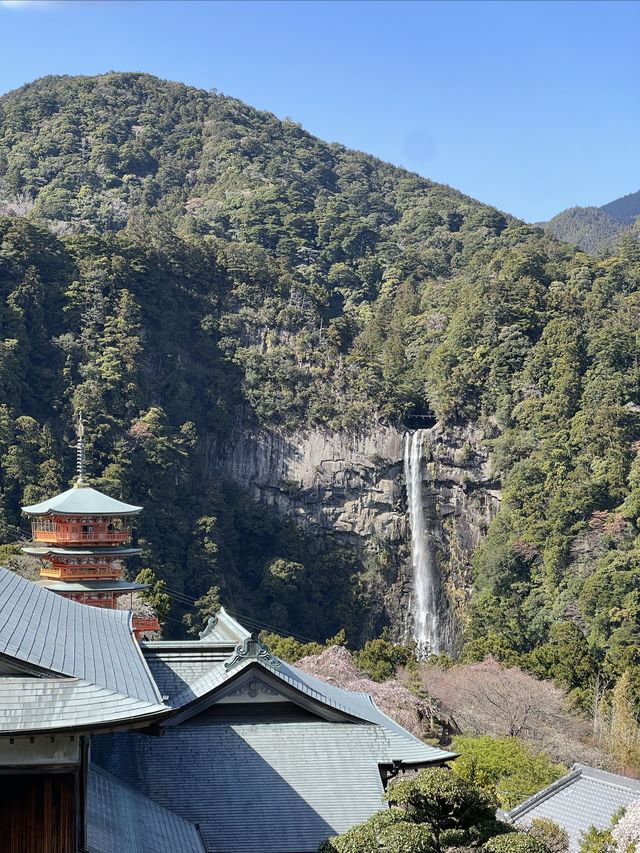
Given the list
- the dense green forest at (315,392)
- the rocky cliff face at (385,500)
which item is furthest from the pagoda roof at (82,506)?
the rocky cliff face at (385,500)

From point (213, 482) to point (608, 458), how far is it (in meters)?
20.6

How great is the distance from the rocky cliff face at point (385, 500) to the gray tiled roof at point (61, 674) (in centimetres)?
4245

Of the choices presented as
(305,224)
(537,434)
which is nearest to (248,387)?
(537,434)

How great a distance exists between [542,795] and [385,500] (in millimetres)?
35772

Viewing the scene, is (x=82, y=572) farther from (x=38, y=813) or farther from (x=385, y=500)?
(x=385, y=500)

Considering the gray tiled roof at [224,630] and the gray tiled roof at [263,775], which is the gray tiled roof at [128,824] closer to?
the gray tiled roof at [263,775]

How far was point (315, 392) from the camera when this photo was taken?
55438 mm

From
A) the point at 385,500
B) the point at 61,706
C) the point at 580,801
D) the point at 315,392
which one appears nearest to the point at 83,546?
the point at 580,801

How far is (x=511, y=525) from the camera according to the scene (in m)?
49.0

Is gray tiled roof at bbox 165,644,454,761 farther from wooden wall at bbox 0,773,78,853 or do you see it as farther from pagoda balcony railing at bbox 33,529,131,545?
pagoda balcony railing at bbox 33,529,131,545

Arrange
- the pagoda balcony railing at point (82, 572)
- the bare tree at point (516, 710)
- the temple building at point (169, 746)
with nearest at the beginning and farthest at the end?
1. the temple building at point (169, 746)
2. the pagoda balcony railing at point (82, 572)
3. the bare tree at point (516, 710)

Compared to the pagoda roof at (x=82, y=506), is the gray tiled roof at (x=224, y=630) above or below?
below

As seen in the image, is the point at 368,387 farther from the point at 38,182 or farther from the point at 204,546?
the point at 38,182

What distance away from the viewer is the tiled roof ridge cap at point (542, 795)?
1678cm
